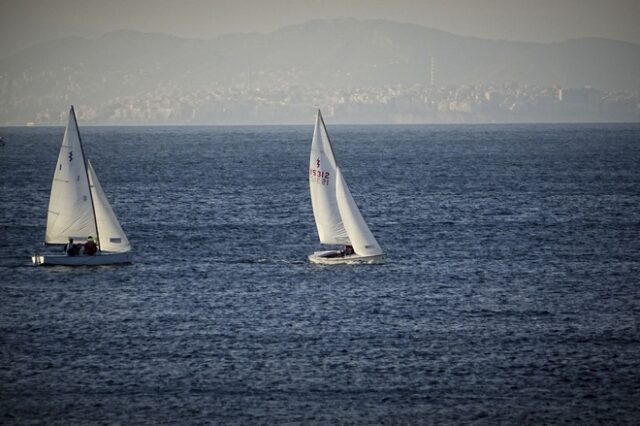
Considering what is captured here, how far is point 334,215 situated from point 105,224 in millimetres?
15205

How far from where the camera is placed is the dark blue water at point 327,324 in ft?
163

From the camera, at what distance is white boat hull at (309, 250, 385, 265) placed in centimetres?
7869

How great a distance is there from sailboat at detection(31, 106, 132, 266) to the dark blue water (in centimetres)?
144

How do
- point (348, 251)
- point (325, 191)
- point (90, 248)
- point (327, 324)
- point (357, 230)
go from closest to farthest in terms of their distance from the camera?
1. point (327, 324)
2. point (90, 248)
3. point (357, 230)
4. point (348, 251)
5. point (325, 191)

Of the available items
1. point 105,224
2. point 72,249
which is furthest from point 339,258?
point 72,249

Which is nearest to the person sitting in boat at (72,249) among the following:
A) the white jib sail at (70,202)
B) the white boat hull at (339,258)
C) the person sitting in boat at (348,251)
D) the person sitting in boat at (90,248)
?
the person sitting in boat at (90,248)

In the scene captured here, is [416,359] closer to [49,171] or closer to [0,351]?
[0,351]

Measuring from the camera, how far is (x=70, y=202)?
78.6m

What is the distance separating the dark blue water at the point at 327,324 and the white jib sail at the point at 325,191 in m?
2.86

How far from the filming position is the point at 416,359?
5609 centimetres

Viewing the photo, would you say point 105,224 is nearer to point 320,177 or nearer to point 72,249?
point 72,249

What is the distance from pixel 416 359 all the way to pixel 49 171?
121m

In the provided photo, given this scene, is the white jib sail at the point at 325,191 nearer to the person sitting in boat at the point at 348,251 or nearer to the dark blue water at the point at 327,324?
the person sitting in boat at the point at 348,251

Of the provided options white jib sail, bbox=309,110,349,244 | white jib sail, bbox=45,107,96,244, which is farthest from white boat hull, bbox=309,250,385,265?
white jib sail, bbox=45,107,96,244
